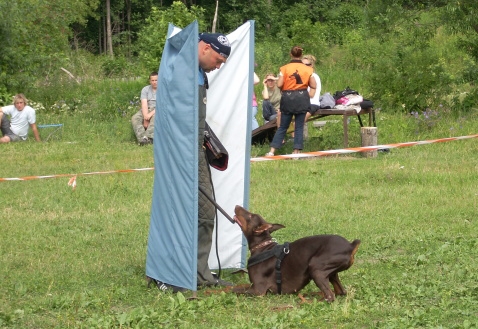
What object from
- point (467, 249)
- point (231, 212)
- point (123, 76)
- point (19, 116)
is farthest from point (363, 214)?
point (123, 76)

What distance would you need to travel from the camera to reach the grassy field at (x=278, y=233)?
19.6 ft

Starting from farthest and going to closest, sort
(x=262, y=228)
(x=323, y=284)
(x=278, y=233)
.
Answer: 1. (x=278, y=233)
2. (x=262, y=228)
3. (x=323, y=284)

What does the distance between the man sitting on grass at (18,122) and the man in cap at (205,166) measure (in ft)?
32.8

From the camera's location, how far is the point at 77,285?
7039 mm

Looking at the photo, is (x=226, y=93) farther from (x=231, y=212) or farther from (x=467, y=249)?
(x=467, y=249)

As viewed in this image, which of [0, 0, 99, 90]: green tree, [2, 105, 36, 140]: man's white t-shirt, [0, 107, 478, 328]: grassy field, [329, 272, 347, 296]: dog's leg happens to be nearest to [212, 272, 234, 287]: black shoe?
[0, 107, 478, 328]: grassy field

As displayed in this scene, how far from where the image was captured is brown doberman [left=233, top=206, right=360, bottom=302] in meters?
6.23

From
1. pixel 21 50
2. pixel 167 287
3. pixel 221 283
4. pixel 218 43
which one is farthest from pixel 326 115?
pixel 167 287

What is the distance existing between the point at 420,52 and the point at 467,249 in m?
10.5

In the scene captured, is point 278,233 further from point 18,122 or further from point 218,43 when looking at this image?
point 18,122

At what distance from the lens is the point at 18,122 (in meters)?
16.5

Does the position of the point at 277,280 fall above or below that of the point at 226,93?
below

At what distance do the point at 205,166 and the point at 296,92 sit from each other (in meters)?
7.11

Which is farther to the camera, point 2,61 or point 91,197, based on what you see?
point 2,61
